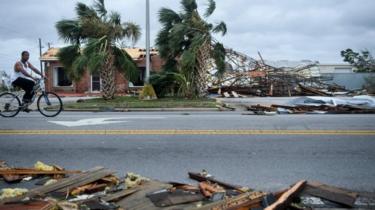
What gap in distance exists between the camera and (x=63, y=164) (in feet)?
20.7

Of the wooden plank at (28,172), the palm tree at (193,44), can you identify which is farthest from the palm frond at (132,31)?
the wooden plank at (28,172)

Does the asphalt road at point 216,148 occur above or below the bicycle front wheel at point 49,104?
below

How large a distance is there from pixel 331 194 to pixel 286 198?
0.78m

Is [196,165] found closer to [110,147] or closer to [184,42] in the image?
[110,147]

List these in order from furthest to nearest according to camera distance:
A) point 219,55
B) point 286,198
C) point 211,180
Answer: point 219,55
point 211,180
point 286,198

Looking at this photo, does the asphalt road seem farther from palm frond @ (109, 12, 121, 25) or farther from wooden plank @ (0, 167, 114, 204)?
palm frond @ (109, 12, 121, 25)

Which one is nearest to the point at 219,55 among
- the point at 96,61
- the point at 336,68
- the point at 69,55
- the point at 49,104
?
the point at 96,61

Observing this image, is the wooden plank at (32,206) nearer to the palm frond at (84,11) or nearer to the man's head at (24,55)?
the man's head at (24,55)

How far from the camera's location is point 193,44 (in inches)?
818

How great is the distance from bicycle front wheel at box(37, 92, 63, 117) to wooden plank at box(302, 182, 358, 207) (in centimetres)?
867

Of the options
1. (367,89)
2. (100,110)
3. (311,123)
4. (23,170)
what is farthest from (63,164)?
(367,89)

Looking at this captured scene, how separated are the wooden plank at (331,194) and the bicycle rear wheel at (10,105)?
9.27 m

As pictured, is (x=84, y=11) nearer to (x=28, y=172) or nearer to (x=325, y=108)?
(x=325, y=108)

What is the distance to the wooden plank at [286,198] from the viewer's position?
374 centimetres
